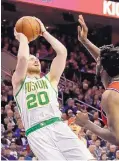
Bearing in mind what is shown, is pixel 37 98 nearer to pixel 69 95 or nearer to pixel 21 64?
pixel 21 64

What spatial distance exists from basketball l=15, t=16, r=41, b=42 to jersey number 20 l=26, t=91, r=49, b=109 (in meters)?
0.71

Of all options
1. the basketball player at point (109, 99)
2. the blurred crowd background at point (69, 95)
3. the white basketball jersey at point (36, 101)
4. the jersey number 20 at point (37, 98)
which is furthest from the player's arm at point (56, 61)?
the blurred crowd background at point (69, 95)

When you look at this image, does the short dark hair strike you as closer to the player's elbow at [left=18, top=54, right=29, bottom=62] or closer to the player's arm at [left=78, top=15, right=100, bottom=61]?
the player's arm at [left=78, top=15, right=100, bottom=61]

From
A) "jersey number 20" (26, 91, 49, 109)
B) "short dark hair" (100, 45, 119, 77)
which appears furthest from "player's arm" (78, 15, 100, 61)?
"short dark hair" (100, 45, 119, 77)

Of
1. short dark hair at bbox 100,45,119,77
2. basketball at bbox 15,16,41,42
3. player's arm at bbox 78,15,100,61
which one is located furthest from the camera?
basketball at bbox 15,16,41,42

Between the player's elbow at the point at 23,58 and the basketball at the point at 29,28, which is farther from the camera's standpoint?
→ the basketball at the point at 29,28

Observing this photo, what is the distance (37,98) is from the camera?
4.89 meters

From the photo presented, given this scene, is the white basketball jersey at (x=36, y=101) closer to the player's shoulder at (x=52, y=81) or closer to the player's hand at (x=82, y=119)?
the player's shoulder at (x=52, y=81)

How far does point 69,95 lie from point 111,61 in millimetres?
10148

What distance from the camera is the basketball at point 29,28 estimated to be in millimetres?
5227

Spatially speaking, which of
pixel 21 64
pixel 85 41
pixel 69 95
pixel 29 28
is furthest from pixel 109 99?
pixel 69 95

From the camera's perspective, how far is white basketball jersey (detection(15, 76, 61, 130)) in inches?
191

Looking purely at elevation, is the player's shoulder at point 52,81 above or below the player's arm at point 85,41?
below

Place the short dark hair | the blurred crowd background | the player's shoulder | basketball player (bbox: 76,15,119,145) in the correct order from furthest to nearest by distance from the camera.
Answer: the blurred crowd background
the player's shoulder
the short dark hair
basketball player (bbox: 76,15,119,145)
